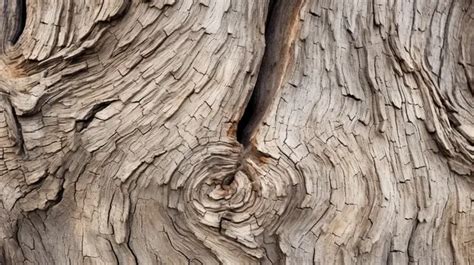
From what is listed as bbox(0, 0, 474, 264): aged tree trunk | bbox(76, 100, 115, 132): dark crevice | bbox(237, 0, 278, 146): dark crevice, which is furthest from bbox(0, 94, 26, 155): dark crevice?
bbox(237, 0, 278, 146): dark crevice

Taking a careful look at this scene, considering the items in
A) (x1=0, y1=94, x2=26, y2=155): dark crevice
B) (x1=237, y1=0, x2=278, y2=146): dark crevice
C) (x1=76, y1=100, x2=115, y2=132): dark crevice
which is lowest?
(x1=0, y1=94, x2=26, y2=155): dark crevice

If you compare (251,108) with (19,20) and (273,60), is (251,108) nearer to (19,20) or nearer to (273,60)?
(273,60)

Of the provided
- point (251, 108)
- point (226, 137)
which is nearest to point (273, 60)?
point (251, 108)

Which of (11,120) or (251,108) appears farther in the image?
(251,108)

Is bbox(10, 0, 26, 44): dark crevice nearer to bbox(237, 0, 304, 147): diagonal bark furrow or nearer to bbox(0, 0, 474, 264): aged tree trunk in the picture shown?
bbox(0, 0, 474, 264): aged tree trunk

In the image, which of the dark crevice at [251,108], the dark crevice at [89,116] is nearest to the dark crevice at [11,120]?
the dark crevice at [89,116]

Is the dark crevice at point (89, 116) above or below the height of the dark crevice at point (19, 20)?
below

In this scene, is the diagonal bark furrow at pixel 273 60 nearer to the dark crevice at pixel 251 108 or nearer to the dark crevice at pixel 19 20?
the dark crevice at pixel 251 108

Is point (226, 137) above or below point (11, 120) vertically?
above

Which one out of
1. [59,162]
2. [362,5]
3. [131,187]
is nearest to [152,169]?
[131,187]
